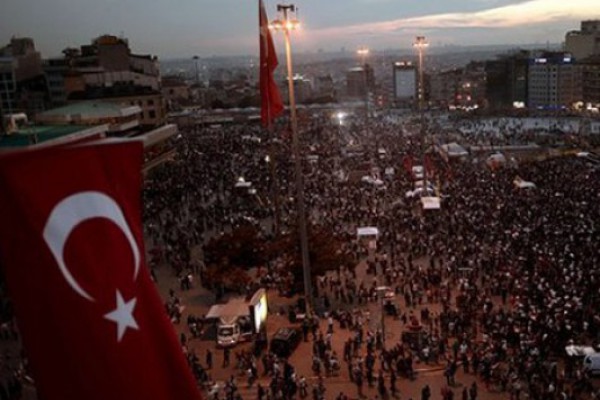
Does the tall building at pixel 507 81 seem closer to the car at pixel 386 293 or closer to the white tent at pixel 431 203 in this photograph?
the white tent at pixel 431 203

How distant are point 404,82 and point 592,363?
130152 mm

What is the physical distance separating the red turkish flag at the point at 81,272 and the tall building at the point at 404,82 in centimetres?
13748

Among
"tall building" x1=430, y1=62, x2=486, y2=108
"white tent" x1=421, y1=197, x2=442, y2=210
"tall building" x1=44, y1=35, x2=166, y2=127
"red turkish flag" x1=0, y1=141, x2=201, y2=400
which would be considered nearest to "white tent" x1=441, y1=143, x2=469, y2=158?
"white tent" x1=421, y1=197, x2=442, y2=210

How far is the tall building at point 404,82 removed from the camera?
14012cm

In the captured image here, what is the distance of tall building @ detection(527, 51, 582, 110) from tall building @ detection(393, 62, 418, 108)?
3569cm

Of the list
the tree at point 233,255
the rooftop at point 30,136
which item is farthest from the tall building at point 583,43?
the tree at point 233,255

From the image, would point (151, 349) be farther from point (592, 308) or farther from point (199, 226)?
point (199, 226)

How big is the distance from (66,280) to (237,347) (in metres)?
16.1

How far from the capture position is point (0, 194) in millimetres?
3965

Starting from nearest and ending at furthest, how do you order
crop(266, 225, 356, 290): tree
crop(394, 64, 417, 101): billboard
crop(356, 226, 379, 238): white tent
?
1. crop(266, 225, 356, 290): tree
2. crop(356, 226, 379, 238): white tent
3. crop(394, 64, 417, 101): billboard

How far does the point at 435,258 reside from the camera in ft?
87.2

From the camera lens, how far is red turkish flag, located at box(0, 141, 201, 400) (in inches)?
160

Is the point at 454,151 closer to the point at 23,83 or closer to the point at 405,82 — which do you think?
the point at 23,83

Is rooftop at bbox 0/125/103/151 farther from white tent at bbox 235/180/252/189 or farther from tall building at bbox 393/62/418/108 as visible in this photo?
tall building at bbox 393/62/418/108
